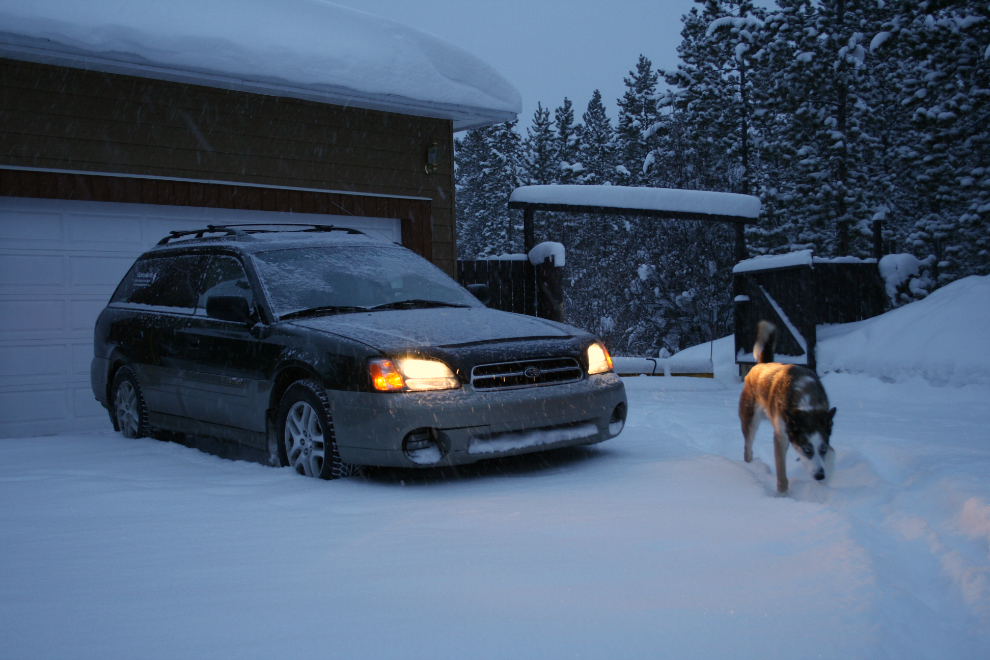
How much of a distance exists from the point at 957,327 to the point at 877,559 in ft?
24.1

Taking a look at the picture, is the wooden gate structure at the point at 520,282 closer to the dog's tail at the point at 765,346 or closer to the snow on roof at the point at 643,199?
the snow on roof at the point at 643,199

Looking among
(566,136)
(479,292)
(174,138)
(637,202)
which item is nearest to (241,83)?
(174,138)

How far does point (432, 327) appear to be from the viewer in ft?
17.7

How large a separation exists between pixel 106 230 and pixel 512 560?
7.62 metres

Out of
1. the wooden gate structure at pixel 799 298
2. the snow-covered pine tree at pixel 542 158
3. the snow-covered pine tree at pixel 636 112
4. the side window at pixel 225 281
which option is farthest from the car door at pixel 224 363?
the snow-covered pine tree at pixel 542 158

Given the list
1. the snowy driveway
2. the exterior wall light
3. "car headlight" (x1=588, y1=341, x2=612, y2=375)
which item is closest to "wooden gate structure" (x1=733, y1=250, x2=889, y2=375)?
the exterior wall light

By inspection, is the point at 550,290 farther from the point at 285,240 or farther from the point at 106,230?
the point at 285,240

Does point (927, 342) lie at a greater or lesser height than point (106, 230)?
lesser

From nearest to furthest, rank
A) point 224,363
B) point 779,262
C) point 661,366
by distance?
point 224,363
point 779,262
point 661,366

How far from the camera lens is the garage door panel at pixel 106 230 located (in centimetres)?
910

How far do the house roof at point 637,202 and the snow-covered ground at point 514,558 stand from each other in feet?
24.5

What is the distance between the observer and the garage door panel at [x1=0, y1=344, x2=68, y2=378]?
8797 millimetres

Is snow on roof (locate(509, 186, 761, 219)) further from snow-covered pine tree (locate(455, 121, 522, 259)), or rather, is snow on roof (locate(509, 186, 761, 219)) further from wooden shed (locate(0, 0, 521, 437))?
snow-covered pine tree (locate(455, 121, 522, 259))

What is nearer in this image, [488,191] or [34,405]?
[34,405]
